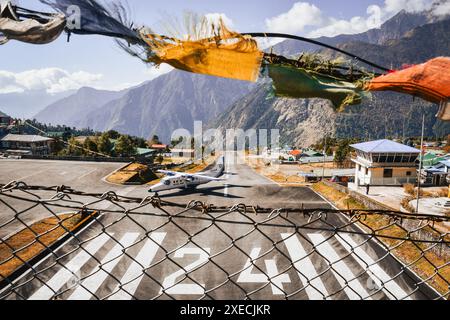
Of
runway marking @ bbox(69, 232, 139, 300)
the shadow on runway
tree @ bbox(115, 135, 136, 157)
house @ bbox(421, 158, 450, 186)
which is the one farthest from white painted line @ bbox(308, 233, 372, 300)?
tree @ bbox(115, 135, 136, 157)

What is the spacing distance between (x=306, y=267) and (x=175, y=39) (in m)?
12.2

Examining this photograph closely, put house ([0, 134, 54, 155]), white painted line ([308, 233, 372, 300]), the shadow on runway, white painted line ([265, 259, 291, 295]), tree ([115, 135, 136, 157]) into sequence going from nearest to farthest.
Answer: white painted line ([308, 233, 372, 300])
white painted line ([265, 259, 291, 295])
the shadow on runway
tree ([115, 135, 136, 157])
house ([0, 134, 54, 155])

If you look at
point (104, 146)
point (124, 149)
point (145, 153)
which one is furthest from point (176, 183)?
point (145, 153)

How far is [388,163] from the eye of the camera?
34.8 metres

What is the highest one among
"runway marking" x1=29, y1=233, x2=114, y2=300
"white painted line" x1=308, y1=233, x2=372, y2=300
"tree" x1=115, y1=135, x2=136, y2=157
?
"tree" x1=115, y1=135, x2=136, y2=157

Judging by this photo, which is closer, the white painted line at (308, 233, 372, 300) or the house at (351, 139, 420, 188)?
the white painted line at (308, 233, 372, 300)

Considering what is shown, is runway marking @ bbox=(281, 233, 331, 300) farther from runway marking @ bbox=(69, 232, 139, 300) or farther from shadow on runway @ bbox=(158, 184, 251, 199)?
shadow on runway @ bbox=(158, 184, 251, 199)

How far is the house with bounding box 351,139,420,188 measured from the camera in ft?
112

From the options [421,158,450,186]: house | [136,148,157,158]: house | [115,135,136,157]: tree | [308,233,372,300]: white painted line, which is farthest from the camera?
[136,148,157,158]: house

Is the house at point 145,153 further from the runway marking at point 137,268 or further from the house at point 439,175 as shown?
the house at point 439,175

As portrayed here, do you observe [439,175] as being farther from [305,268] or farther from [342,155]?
[305,268]

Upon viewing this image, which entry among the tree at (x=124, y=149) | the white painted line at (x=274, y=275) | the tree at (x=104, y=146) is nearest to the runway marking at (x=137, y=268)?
the white painted line at (x=274, y=275)

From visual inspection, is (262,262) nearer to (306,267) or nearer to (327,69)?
(306,267)

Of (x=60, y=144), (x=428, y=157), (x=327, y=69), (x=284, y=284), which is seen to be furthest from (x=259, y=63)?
(x=60, y=144)
